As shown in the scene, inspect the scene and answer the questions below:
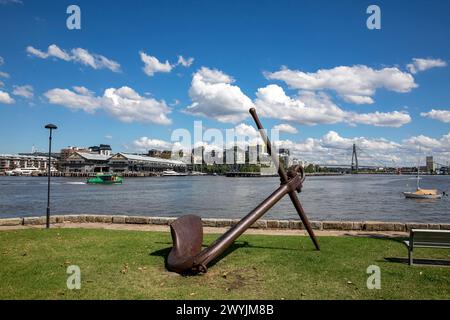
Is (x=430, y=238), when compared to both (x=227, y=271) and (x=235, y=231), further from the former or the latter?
(x=227, y=271)

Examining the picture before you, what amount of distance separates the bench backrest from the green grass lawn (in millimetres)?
449

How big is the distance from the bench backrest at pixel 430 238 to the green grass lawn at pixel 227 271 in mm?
449

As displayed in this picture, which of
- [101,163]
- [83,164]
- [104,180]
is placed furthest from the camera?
[101,163]

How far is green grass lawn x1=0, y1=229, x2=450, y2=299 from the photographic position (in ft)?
19.4

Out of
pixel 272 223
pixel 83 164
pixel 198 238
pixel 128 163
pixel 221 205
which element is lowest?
pixel 221 205

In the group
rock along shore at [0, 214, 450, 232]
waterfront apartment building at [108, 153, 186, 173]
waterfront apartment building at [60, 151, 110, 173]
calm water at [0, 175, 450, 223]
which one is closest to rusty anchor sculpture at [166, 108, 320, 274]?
rock along shore at [0, 214, 450, 232]

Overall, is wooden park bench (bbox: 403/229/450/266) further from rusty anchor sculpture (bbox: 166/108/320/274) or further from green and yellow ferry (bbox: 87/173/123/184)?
green and yellow ferry (bbox: 87/173/123/184)

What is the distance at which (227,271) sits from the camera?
710cm

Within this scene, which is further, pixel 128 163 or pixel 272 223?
pixel 128 163

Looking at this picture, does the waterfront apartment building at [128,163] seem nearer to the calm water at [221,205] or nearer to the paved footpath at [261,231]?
the calm water at [221,205]

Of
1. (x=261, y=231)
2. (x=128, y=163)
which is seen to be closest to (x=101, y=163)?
(x=128, y=163)

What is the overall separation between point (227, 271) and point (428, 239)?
3.90 meters
